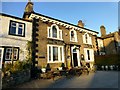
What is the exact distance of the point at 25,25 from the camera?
1505 centimetres

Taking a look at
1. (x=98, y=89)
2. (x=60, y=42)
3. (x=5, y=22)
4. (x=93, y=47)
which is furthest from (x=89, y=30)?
(x=98, y=89)

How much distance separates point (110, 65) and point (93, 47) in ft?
15.2

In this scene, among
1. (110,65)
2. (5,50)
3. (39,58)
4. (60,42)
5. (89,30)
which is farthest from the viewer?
(89,30)

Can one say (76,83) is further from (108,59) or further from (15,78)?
(108,59)

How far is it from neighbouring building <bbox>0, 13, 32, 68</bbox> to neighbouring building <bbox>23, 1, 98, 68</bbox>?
1185 mm

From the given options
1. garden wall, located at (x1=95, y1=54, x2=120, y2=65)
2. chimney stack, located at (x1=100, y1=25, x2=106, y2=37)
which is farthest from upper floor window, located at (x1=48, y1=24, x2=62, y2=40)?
chimney stack, located at (x1=100, y1=25, x2=106, y2=37)

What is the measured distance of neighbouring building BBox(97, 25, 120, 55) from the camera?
2642cm

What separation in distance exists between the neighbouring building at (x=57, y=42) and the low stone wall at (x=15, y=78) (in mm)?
2449

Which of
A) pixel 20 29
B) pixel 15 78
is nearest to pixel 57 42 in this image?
pixel 20 29

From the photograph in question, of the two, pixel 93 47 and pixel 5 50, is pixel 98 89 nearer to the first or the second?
pixel 5 50

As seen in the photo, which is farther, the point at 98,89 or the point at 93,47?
the point at 93,47

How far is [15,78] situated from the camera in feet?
35.9

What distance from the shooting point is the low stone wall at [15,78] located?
1019 centimetres

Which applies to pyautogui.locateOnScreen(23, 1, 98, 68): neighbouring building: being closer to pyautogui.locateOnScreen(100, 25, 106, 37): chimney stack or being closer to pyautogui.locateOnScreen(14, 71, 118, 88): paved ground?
pyautogui.locateOnScreen(14, 71, 118, 88): paved ground
